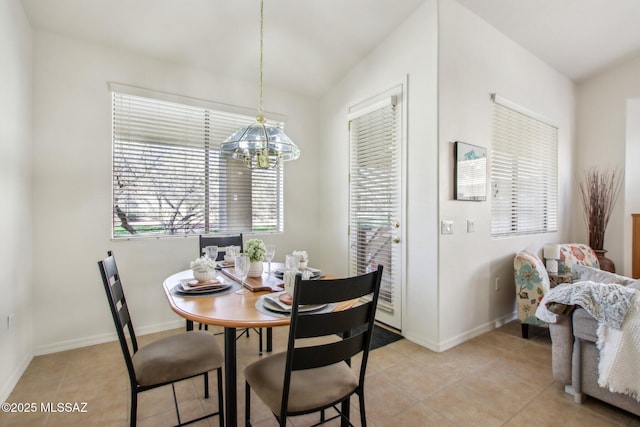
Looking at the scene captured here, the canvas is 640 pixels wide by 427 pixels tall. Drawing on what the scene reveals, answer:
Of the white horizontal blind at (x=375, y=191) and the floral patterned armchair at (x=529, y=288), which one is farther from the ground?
the white horizontal blind at (x=375, y=191)

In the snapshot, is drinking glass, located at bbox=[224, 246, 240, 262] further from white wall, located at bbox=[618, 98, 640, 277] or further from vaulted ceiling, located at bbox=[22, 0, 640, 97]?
white wall, located at bbox=[618, 98, 640, 277]

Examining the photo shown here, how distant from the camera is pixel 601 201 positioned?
407 centimetres

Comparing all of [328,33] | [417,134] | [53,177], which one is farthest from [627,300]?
[53,177]

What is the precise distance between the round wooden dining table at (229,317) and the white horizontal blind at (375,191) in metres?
1.68

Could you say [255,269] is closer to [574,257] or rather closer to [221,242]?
[221,242]

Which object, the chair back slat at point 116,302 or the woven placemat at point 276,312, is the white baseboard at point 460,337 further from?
the chair back slat at point 116,302

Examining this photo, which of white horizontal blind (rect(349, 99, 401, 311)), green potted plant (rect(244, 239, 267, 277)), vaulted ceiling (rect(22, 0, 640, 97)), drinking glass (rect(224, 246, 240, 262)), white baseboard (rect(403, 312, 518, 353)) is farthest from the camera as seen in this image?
white horizontal blind (rect(349, 99, 401, 311))

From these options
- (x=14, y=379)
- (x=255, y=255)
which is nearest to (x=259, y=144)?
(x=255, y=255)

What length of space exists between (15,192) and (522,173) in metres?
4.97

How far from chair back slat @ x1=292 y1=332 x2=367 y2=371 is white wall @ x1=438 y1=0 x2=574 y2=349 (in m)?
1.63

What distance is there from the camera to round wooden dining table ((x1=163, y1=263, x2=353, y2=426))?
1355mm

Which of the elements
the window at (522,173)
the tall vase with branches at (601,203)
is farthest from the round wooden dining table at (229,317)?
the tall vase with branches at (601,203)

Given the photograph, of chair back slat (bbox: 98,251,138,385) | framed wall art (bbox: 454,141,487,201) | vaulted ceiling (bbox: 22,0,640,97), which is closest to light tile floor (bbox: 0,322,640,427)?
chair back slat (bbox: 98,251,138,385)

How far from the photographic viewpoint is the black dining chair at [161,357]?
4.75ft
